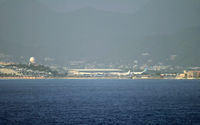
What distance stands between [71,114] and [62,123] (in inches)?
427

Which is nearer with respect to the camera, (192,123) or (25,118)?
(192,123)

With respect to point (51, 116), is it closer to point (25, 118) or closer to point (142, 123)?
point (25, 118)

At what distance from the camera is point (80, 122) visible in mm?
74938

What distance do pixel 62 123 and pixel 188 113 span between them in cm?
2700

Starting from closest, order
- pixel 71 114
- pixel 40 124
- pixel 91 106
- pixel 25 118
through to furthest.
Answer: pixel 40 124 < pixel 25 118 < pixel 71 114 < pixel 91 106

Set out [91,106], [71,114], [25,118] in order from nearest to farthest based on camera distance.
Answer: [25,118]
[71,114]
[91,106]

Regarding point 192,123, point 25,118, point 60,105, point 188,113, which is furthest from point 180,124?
point 60,105

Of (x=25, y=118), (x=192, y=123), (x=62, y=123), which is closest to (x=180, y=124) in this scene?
(x=192, y=123)

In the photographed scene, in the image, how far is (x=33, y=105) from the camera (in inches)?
3984

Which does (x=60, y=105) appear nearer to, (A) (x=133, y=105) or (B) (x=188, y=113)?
(A) (x=133, y=105)

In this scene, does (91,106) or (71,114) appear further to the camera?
(91,106)

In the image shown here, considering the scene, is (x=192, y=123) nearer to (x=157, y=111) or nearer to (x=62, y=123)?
(x=157, y=111)

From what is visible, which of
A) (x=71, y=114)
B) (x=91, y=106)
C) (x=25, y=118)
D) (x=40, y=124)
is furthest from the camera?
(x=91, y=106)

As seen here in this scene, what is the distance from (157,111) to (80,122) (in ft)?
70.0
